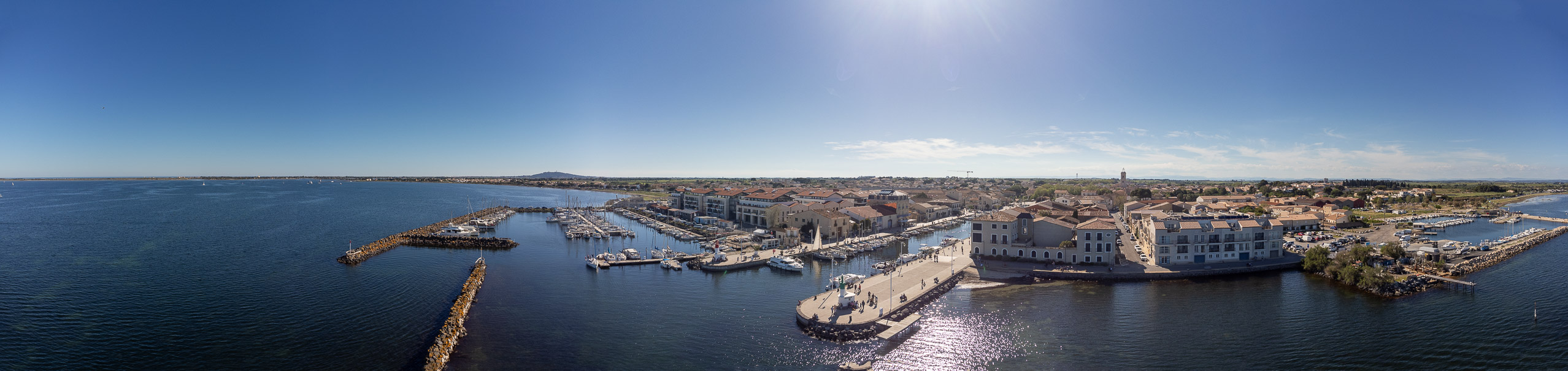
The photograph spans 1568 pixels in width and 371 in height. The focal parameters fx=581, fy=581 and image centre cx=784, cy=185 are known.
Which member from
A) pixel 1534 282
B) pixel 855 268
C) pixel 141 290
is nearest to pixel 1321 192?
pixel 1534 282

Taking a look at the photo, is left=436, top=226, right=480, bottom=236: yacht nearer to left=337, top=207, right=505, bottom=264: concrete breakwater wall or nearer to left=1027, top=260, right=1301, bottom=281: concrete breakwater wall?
left=337, top=207, right=505, bottom=264: concrete breakwater wall

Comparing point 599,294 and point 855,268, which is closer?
point 599,294

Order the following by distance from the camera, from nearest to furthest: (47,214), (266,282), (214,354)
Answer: (214,354), (266,282), (47,214)

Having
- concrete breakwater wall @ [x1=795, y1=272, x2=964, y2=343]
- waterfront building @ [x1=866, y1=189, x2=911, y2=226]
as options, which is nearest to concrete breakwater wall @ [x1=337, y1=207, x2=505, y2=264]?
concrete breakwater wall @ [x1=795, y1=272, x2=964, y2=343]

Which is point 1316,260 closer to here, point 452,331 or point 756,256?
point 756,256

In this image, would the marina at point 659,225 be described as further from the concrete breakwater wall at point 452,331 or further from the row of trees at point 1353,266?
the row of trees at point 1353,266

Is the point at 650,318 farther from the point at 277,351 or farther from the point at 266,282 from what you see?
the point at 266,282
